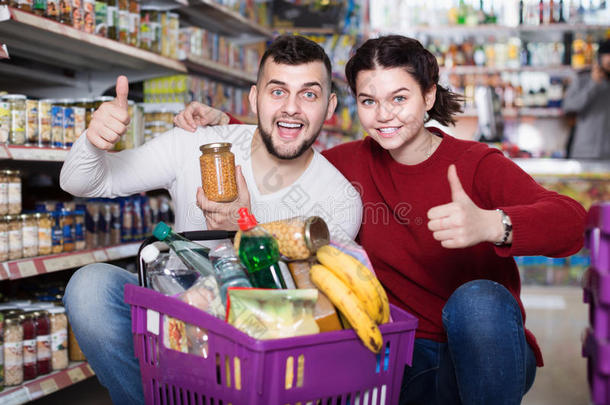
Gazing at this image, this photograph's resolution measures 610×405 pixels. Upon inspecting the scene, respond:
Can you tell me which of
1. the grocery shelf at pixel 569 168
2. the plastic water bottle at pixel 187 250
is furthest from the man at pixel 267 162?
the grocery shelf at pixel 569 168

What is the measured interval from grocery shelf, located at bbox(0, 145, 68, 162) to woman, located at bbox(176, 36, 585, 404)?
0.63m

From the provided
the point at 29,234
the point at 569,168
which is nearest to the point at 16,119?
the point at 29,234

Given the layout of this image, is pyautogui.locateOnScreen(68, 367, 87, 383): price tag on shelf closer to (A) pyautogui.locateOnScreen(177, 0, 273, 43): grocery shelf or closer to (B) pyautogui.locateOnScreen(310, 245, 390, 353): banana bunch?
(B) pyautogui.locateOnScreen(310, 245, 390, 353): banana bunch

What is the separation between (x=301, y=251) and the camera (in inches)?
49.0

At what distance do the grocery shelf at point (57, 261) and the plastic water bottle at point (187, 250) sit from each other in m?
1.03

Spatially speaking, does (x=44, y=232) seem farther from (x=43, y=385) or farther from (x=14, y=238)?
(x=43, y=385)

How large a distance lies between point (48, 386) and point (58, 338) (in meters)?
0.20

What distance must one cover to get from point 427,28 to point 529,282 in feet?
9.93

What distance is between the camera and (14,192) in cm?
232

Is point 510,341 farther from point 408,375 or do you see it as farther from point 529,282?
point 529,282

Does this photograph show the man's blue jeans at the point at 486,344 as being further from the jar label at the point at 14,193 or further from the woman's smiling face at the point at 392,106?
the jar label at the point at 14,193

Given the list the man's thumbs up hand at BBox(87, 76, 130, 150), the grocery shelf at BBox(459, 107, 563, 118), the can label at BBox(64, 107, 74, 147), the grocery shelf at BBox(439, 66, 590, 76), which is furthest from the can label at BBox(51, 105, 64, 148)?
the grocery shelf at BBox(459, 107, 563, 118)

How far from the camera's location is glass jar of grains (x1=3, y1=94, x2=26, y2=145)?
90.0 inches

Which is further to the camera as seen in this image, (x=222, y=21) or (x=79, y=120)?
(x=222, y=21)
